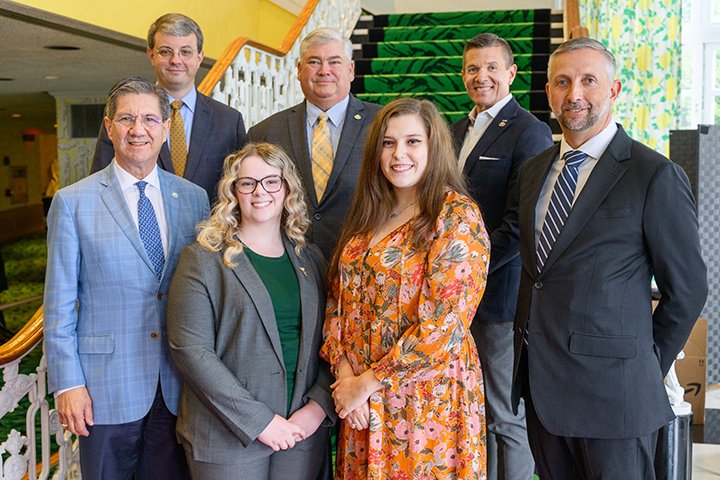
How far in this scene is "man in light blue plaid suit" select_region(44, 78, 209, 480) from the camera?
2.27m

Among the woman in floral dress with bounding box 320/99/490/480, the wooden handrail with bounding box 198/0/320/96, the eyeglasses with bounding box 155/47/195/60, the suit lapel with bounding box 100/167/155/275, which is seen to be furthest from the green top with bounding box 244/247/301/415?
the wooden handrail with bounding box 198/0/320/96

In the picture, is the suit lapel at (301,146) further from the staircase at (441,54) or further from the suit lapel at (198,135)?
the staircase at (441,54)

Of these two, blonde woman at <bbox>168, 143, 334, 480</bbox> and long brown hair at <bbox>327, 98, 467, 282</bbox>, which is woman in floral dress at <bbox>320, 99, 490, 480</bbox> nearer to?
long brown hair at <bbox>327, 98, 467, 282</bbox>

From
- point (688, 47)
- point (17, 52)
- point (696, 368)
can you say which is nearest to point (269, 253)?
point (696, 368)

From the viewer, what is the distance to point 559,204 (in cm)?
227

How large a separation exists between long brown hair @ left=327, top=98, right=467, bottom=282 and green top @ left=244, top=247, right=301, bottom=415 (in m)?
0.22

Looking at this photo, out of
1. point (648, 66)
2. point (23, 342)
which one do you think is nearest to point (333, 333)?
point (23, 342)

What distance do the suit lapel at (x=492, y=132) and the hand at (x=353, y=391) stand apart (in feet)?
3.90

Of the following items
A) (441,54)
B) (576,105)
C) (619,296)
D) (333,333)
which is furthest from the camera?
(441,54)

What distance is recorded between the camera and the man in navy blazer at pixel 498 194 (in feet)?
10.0

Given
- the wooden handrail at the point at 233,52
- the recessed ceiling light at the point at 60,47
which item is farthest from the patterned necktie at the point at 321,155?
the recessed ceiling light at the point at 60,47

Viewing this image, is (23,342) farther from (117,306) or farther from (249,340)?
(249,340)

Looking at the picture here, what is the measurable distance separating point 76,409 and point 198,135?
126cm

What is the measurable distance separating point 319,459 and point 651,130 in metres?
4.76
